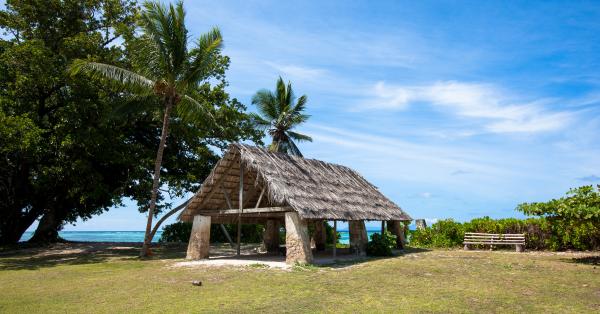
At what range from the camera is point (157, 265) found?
1350cm

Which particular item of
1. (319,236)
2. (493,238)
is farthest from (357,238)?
(493,238)

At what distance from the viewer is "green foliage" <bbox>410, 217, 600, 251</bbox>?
53.7 ft

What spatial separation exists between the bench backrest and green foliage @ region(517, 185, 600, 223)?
4428 millimetres

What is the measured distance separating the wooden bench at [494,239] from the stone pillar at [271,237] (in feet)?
25.8

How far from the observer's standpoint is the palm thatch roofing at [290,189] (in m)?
12.8

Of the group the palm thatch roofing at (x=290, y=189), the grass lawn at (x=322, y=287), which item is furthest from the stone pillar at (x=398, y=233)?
the grass lawn at (x=322, y=287)

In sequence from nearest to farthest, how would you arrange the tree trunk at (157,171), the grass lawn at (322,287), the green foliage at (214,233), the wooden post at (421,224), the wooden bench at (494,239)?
the grass lawn at (322,287) → the tree trunk at (157,171) → the wooden bench at (494,239) → the wooden post at (421,224) → the green foliage at (214,233)

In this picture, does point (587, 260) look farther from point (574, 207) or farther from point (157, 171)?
point (157, 171)

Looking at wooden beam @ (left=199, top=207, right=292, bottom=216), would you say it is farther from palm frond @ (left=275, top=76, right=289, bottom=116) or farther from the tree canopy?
palm frond @ (left=275, top=76, right=289, bottom=116)

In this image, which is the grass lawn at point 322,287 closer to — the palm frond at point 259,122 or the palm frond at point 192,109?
the palm frond at point 192,109

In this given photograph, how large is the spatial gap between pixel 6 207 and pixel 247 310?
1913 cm

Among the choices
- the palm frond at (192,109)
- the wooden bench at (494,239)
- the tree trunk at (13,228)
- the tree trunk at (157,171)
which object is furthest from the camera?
the tree trunk at (13,228)

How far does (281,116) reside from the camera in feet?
93.6

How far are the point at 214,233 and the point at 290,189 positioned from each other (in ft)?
43.3
